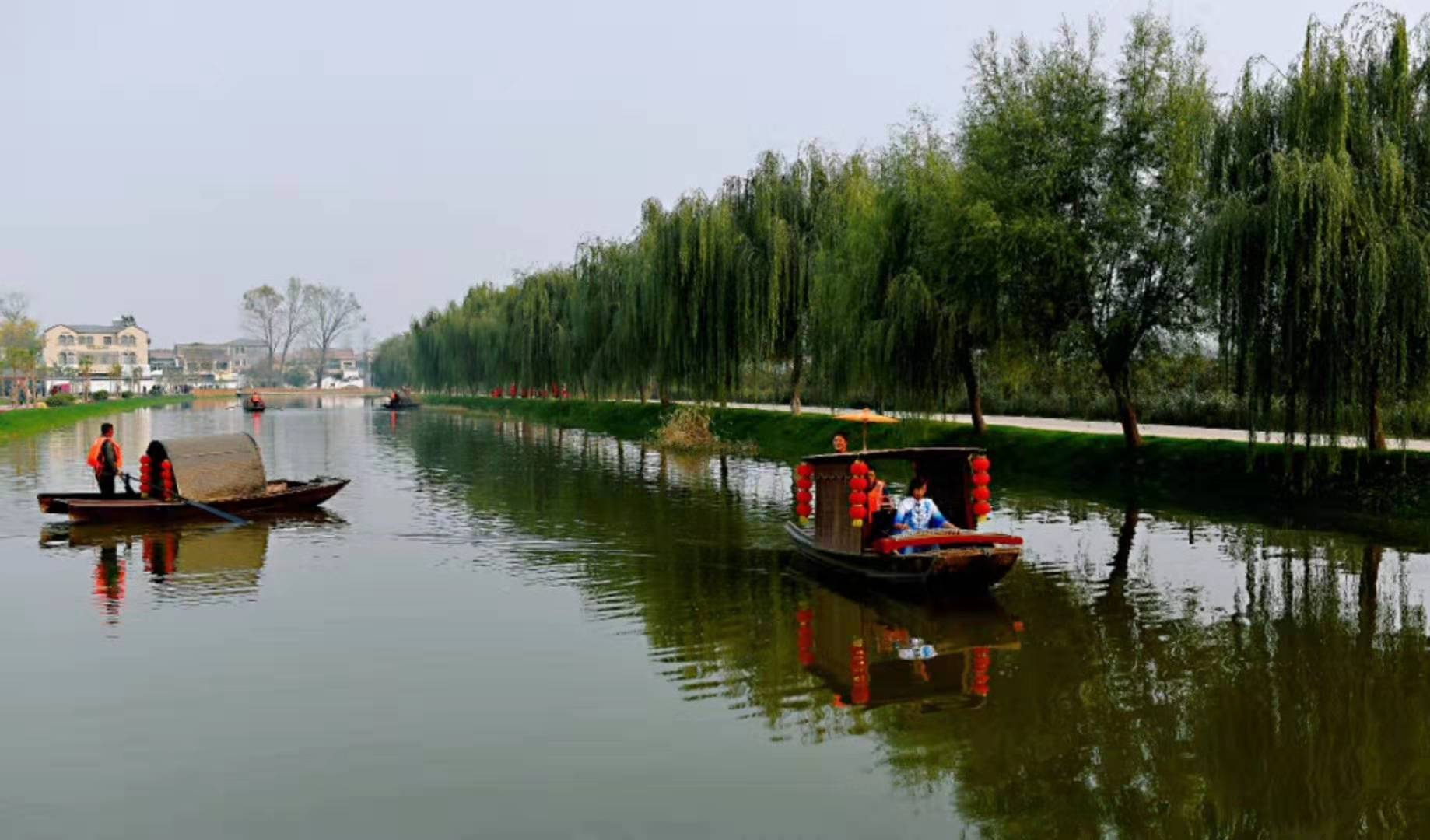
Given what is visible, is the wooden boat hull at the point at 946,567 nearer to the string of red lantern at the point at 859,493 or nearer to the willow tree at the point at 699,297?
the string of red lantern at the point at 859,493

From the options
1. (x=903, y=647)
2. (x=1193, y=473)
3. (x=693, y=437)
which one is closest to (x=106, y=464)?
(x=903, y=647)

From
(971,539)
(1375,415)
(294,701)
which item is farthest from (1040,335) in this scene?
(294,701)

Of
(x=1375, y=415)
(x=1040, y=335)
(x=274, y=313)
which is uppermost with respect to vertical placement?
(x=274, y=313)

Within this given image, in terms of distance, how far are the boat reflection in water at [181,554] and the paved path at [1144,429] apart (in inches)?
683

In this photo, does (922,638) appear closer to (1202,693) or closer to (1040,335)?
(1202,693)

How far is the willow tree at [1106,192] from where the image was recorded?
22.6m

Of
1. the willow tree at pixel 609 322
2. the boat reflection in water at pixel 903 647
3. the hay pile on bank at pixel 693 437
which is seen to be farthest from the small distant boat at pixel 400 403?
the boat reflection in water at pixel 903 647

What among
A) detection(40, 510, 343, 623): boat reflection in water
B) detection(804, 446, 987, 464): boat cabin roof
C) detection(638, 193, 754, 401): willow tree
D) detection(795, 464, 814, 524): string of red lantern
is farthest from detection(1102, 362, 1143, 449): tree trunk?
detection(40, 510, 343, 623): boat reflection in water

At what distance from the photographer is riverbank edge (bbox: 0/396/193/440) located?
1826 inches

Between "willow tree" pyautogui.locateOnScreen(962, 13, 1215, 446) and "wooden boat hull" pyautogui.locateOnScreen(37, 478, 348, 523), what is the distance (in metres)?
15.2

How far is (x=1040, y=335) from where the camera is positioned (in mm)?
24844

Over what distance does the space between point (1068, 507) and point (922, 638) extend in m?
10.7

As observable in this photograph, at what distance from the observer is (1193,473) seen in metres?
21.9

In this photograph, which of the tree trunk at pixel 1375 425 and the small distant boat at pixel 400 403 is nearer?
the tree trunk at pixel 1375 425
